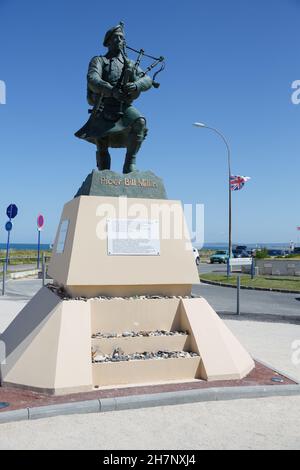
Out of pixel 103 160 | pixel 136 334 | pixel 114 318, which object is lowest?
pixel 136 334

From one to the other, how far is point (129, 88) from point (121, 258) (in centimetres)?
283

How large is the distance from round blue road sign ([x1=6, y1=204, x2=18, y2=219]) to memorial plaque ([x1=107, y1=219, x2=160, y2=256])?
1173 cm

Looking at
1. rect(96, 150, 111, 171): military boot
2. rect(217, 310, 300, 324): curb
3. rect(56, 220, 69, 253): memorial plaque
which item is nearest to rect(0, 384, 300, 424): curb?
rect(56, 220, 69, 253): memorial plaque

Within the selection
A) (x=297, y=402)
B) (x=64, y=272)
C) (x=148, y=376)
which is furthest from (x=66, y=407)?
(x=297, y=402)

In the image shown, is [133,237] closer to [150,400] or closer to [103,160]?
[103,160]

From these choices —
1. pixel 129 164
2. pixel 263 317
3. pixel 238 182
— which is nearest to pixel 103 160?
pixel 129 164

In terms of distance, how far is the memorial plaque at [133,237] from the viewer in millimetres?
6047

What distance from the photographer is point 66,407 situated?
168 inches

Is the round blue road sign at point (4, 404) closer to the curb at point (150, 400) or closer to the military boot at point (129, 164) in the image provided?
the curb at point (150, 400)

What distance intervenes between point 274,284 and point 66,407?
16402 mm

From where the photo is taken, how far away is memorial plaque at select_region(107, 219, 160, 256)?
6.05m

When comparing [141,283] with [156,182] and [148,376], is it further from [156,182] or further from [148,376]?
[156,182]

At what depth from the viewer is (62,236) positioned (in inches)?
266

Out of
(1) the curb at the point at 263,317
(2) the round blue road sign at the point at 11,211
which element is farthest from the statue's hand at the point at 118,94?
(2) the round blue road sign at the point at 11,211
